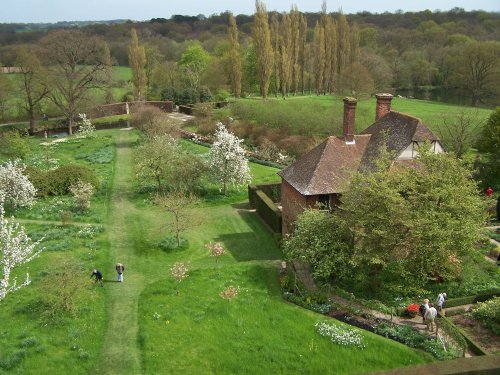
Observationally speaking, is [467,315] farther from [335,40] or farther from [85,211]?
[335,40]

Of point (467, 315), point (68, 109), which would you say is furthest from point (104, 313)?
point (68, 109)

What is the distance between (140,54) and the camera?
207 ft

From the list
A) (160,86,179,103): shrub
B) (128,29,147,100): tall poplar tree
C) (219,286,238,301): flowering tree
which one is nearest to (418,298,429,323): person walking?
(219,286,238,301): flowering tree

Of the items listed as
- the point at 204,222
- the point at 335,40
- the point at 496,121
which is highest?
the point at 335,40

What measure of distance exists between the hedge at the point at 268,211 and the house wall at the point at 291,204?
342 mm

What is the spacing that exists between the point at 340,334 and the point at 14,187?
2125 cm

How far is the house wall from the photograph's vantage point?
2303 centimetres

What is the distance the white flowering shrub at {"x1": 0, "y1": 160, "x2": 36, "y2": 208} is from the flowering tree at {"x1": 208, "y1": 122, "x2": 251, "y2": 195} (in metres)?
11.3

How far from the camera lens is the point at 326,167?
23.8 metres

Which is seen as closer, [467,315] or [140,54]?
[467,315]

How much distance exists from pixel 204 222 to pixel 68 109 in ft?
105

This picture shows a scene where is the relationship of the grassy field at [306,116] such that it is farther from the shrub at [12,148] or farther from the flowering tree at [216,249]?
the shrub at [12,148]

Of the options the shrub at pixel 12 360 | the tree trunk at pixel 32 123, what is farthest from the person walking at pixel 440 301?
the tree trunk at pixel 32 123

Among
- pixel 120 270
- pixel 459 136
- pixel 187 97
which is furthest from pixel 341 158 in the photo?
pixel 187 97
